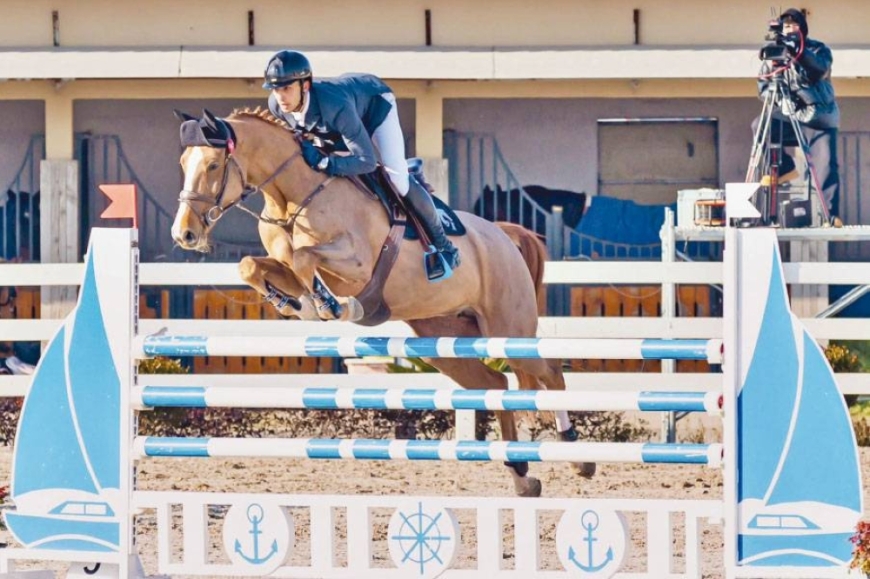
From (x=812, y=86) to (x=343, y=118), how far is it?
517 centimetres

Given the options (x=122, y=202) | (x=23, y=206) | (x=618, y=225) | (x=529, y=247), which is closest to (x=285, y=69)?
(x=122, y=202)

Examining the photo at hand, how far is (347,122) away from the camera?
20.9ft

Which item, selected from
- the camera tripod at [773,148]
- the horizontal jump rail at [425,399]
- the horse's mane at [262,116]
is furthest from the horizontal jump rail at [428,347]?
the camera tripod at [773,148]

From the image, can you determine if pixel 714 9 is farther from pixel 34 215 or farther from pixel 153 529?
pixel 153 529

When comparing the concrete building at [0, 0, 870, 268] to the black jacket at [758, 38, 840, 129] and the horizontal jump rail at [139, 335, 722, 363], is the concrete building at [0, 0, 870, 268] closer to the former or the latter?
the black jacket at [758, 38, 840, 129]

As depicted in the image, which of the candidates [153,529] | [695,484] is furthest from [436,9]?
[153,529]

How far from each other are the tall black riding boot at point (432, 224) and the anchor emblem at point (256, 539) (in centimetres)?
175

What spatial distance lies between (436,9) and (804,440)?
297 inches

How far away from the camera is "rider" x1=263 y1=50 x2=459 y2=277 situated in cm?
625

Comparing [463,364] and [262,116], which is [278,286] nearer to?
[262,116]

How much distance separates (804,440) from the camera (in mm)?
5035

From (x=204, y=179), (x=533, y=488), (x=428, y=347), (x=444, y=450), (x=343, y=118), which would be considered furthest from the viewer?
(x=533, y=488)

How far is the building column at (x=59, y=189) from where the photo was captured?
39.9 feet

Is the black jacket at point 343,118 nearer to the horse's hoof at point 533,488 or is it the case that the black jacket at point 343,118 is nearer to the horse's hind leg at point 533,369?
the horse's hind leg at point 533,369
